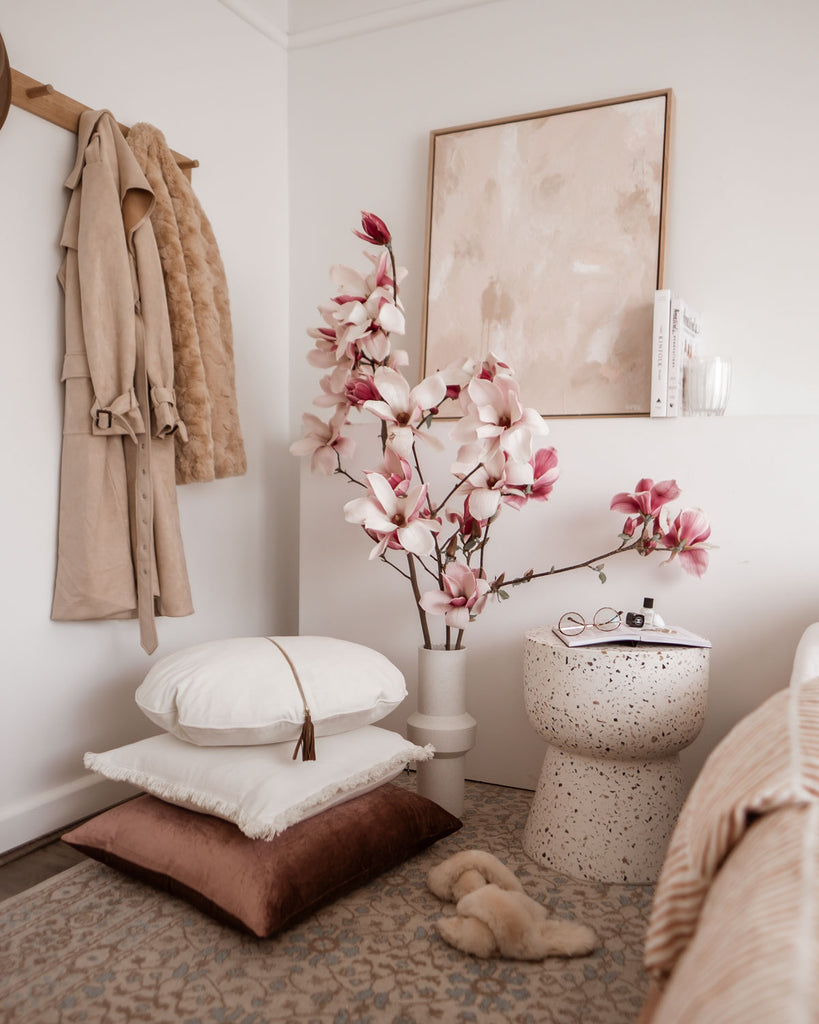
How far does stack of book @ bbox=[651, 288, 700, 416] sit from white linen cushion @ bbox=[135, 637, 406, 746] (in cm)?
90

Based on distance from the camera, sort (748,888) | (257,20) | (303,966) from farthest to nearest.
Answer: (257,20) → (303,966) → (748,888)

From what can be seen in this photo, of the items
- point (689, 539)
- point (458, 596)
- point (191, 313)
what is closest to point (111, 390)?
point (191, 313)

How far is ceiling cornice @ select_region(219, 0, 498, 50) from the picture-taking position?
244 cm

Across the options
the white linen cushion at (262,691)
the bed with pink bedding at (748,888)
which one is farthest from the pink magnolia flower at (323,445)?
the bed with pink bedding at (748,888)

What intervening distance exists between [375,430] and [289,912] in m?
1.26

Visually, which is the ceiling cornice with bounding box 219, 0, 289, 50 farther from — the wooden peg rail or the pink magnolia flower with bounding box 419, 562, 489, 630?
the pink magnolia flower with bounding box 419, 562, 489, 630

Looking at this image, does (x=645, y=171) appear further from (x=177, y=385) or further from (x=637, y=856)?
(x=637, y=856)

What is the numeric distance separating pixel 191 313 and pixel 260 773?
1.12 m

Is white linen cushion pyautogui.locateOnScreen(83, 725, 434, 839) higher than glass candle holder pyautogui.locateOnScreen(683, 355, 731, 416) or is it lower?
lower

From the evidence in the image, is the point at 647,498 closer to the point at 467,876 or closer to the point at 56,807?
the point at 467,876

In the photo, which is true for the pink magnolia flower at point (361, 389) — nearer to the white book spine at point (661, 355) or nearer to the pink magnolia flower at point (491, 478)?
the pink magnolia flower at point (491, 478)

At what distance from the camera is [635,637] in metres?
1.58

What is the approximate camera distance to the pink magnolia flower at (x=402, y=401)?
171cm

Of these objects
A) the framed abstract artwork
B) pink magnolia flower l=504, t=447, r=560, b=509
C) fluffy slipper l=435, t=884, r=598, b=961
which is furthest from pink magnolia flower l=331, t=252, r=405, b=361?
fluffy slipper l=435, t=884, r=598, b=961
